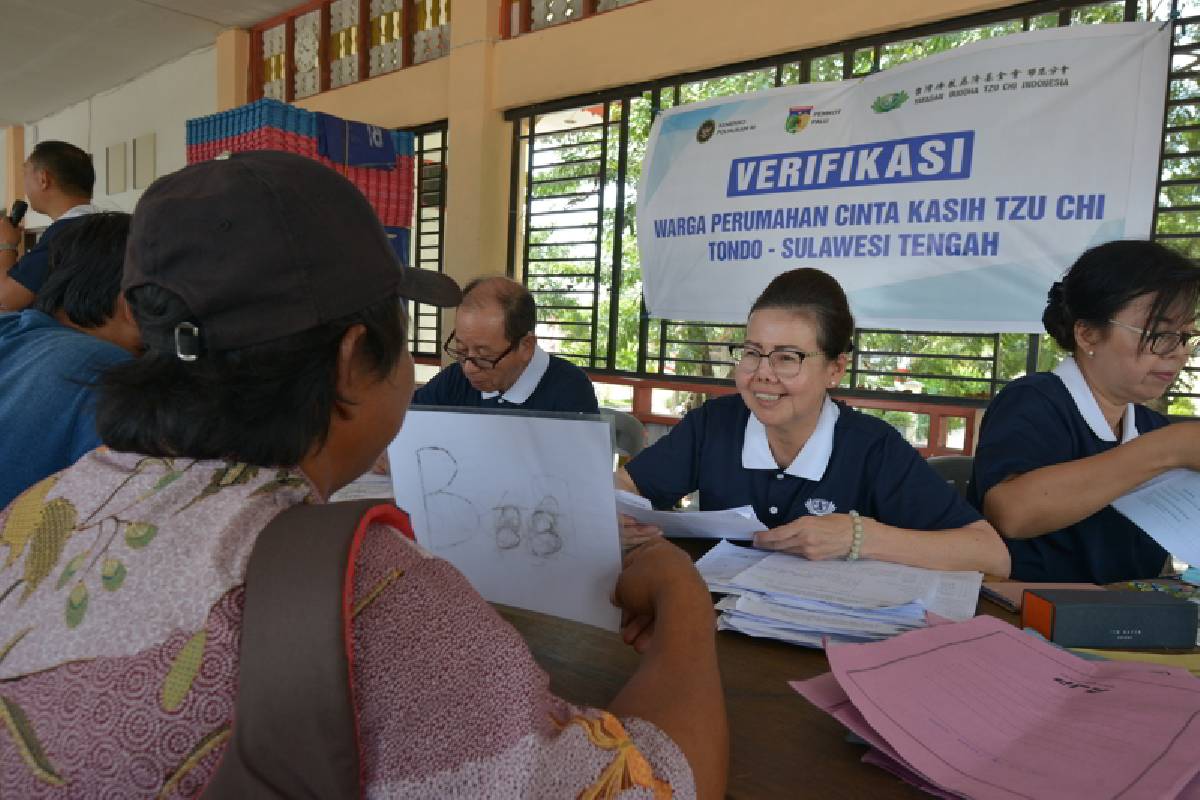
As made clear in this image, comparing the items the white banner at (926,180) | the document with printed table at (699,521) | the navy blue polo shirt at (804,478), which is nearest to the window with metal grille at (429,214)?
the white banner at (926,180)

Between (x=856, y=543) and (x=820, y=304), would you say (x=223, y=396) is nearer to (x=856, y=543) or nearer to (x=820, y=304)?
(x=856, y=543)

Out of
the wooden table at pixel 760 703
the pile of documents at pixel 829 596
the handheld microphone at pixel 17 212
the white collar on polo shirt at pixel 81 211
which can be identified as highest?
the handheld microphone at pixel 17 212

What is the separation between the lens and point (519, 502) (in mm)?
1075

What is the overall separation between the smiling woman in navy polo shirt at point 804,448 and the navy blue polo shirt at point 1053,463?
20 cm

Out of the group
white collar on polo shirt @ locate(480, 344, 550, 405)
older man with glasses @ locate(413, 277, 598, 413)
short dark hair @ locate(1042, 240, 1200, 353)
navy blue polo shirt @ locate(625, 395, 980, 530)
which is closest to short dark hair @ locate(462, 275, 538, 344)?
older man with glasses @ locate(413, 277, 598, 413)

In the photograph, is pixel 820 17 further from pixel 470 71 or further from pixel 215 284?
pixel 215 284

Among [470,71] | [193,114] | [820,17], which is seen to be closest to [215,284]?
[820,17]

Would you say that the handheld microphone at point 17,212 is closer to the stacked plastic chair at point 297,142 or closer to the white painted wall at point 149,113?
the stacked plastic chair at point 297,142

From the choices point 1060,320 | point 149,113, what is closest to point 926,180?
point 1060,320

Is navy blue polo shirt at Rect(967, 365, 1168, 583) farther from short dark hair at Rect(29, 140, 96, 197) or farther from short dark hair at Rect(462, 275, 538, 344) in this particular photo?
short dark hair at Rect(29, 140, 96, 197)

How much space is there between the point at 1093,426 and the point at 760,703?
4.17 ft

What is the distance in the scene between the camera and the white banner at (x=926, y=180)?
2789mm

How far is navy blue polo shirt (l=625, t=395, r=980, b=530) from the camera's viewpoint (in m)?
1.56

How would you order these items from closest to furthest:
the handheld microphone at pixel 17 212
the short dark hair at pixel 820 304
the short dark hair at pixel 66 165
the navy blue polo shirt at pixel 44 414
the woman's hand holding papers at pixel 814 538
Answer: the woman's hand holding papers at pixel 814 538, the navy blue polo shirt at pixel 44 414, the short dark hair at pixel 820 304, the short dark hair at pixel 66 165, the handheld microphone at pixel 17 212
